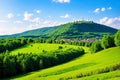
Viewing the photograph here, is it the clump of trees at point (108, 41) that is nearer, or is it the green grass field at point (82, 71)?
the green grass field at point (82, 71)

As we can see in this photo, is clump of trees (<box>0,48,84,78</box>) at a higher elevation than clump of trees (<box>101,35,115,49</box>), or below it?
below

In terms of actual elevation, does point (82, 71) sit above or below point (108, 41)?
below

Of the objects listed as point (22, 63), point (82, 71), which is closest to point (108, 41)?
point (22, 63)

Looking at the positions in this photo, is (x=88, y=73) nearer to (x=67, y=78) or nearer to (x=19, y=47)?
(x=67, y=78)

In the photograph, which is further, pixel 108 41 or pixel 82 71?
pixel 108 41

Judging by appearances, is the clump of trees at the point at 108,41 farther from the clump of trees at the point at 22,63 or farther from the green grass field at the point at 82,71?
the green grass field at the point at 82,71

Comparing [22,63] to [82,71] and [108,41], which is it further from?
[82,71]

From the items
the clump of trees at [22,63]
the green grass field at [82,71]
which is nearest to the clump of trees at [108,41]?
the clump of trees at [22,63]

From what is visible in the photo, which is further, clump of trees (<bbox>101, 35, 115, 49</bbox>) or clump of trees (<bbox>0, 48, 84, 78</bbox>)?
clump of trees (<bbox>101, 35, 115, 49</bbox>)

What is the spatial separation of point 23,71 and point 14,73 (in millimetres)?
4556

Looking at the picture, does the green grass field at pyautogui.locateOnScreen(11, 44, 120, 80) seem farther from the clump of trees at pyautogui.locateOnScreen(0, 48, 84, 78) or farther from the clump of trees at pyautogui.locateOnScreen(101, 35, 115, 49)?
the clump of trees at pyautogui.locateOnScreen(101, 35, 115, 49)

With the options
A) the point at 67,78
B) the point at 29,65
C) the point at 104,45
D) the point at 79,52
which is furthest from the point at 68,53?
the point at 67,78

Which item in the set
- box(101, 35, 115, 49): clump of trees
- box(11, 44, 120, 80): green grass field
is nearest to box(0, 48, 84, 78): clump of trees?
box(11, 44, 120, 80): green grass field

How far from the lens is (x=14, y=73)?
10275 cm
